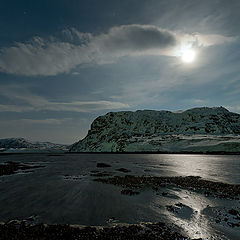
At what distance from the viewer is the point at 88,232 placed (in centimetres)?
1259

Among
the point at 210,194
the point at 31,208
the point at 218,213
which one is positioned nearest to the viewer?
the point at 218,213

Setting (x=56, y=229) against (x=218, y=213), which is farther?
(x=218, y=213)

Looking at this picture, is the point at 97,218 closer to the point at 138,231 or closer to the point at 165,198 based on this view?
the point at 138,231

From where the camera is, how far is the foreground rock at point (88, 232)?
11.9 metres

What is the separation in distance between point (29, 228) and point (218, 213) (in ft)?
53.2

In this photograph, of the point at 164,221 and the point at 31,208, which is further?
the point at 31,208

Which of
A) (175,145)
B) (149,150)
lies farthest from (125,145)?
(175,145)

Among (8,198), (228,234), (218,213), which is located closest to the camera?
(228,234)

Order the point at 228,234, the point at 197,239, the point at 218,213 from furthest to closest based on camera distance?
1. the point at 218,213
2. the point at 228,234
3. the point at 197,239

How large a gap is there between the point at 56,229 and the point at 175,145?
16838 cm

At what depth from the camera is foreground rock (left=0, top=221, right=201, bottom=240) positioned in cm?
1187

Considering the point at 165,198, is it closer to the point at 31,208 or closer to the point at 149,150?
the point at 31,208

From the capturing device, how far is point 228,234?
1270 cm

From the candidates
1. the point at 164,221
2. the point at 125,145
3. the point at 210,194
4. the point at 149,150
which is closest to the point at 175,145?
the point at 149,150
